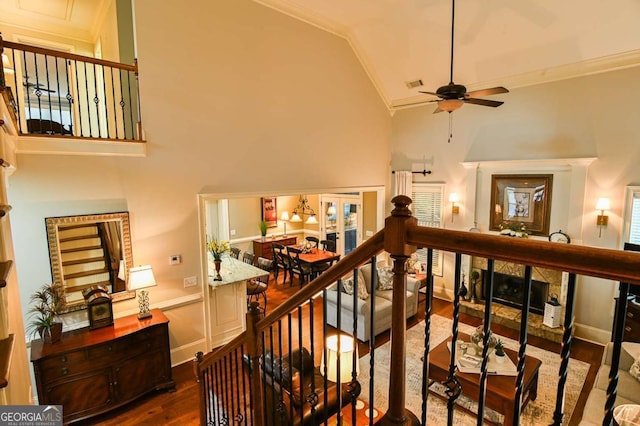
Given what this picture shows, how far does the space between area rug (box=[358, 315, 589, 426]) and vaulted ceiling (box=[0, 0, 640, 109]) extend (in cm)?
470

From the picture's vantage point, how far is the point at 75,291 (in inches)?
157

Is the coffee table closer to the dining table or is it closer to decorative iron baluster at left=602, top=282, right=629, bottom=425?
decorative iron baluster at left=602, top=282, right=629, bottom=425

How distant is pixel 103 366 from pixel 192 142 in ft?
Answer: 9.97

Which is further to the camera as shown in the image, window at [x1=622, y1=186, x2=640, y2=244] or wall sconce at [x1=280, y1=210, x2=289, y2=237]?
wall sconce at [x1=280, y1=210, x2=289, y2=237]

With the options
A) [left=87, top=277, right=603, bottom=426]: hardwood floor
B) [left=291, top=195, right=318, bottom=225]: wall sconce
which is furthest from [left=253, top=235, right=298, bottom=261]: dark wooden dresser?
[left=87, top=277, right=603, bottom=426]: hardwood floor

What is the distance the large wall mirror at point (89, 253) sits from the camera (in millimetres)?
3807

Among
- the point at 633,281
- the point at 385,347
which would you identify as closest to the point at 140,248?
the point at 385,347

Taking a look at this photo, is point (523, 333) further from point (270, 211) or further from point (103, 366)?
point (270, 211)

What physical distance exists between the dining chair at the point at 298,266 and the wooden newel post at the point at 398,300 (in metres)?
6.56

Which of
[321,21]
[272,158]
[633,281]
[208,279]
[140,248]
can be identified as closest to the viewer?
[633,281]

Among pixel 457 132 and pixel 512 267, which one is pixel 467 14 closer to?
pixel 457 132

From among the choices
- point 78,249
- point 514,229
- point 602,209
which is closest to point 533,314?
point 514,229

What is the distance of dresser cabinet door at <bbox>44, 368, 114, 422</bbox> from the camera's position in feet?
11.3

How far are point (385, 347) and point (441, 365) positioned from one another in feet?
4.78
